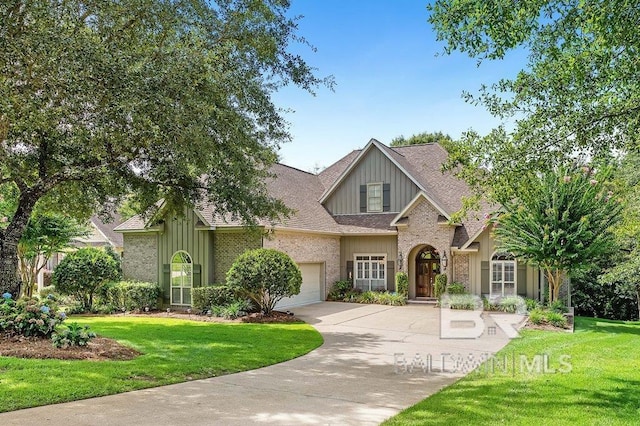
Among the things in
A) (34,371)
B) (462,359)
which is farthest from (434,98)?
(34,371)

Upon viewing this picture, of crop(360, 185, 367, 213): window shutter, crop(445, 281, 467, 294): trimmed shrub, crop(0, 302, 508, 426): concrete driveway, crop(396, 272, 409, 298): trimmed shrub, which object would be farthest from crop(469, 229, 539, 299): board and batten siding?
crop(0, 302, 508, 426): concrete driveway

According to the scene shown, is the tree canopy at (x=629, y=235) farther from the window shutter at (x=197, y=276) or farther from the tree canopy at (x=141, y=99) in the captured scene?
the window shutter at (x=197, y=276)

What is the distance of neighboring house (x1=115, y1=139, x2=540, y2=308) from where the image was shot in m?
19.8

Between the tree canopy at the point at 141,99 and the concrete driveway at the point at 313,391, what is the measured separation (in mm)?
4636

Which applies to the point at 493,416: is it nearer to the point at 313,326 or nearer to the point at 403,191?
the point at 313,326

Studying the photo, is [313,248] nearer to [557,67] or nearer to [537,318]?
[537,318]

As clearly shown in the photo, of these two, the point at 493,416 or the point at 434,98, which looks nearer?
the point at 493,416

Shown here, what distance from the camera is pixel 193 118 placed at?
381 inches

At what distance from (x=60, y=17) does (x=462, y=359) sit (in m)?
10.3

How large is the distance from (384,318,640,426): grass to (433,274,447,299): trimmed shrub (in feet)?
31.8

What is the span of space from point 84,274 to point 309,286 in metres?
9.33

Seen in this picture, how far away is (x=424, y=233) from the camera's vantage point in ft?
72.0

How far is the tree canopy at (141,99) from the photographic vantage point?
27.5 feet

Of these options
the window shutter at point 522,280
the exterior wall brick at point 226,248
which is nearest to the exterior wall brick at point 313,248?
A: the exterior wall brick at point 226,248
